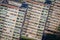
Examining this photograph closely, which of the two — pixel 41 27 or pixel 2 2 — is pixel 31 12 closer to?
pixel 41 27

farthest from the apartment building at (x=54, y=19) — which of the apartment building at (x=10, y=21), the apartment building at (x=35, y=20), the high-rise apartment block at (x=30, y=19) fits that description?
the apartment building at (x=10, y=21)

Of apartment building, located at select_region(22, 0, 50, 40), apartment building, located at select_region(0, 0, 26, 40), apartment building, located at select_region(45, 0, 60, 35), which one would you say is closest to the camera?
apartment building, located at select_region(0, 0, 26, 40)

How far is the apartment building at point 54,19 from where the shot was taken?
48.5ft

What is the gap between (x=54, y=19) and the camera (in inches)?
583

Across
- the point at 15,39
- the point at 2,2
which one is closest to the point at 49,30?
the point at 15,39

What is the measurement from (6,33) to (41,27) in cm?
258

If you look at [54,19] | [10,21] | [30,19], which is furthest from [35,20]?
[10,21]

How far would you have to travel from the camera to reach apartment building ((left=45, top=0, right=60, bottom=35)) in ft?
48.5

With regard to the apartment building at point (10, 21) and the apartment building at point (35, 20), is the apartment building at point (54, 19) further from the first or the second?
the apartment building at point (10, 21)

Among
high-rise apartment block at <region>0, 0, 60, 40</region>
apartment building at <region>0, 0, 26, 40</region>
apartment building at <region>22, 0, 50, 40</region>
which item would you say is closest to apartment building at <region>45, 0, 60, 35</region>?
high-rise apartment block at <region>0, 0, 60, 40</region>

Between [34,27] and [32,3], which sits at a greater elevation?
[32,3]

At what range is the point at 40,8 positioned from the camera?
1460 cm

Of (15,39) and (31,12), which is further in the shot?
(31,12)

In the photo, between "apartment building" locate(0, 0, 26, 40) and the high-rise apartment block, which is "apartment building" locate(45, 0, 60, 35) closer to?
the high-rise apartment block
